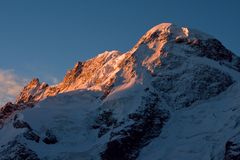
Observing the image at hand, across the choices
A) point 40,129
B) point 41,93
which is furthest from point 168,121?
point 41,93

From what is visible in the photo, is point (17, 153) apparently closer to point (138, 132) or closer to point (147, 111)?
point (138, 132)

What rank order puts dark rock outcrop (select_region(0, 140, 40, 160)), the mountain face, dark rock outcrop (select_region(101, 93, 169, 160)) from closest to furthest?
dark rock outcrop (select_region(0, 140, 40, 160)) < the mountain face < dark rock outcrop (select_region(101, 93, 169, 160))

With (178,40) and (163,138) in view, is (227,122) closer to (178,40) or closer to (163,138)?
(163,138)

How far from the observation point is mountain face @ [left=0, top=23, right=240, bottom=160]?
265 feet

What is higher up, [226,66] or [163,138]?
[226,66]

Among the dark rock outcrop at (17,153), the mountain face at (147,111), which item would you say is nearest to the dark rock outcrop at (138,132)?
the mountain face at (147,111)

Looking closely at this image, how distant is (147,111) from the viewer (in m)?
86.9

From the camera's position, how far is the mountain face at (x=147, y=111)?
8075 cm

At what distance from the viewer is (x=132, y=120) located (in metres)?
85.1

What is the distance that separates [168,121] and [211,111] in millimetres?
6058

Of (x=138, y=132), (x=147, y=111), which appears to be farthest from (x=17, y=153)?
(x=147, y=111)

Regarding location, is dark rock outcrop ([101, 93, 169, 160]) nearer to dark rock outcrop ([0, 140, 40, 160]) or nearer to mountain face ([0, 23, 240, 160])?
mountain face ([0, 23, 240, 160])

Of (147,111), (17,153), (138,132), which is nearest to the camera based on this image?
(17,153)

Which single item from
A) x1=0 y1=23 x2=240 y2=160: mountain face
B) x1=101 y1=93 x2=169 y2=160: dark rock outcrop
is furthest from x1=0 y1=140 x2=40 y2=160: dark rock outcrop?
x1=101 y1=93 x2=169 y2=160: dark rock outcrop
